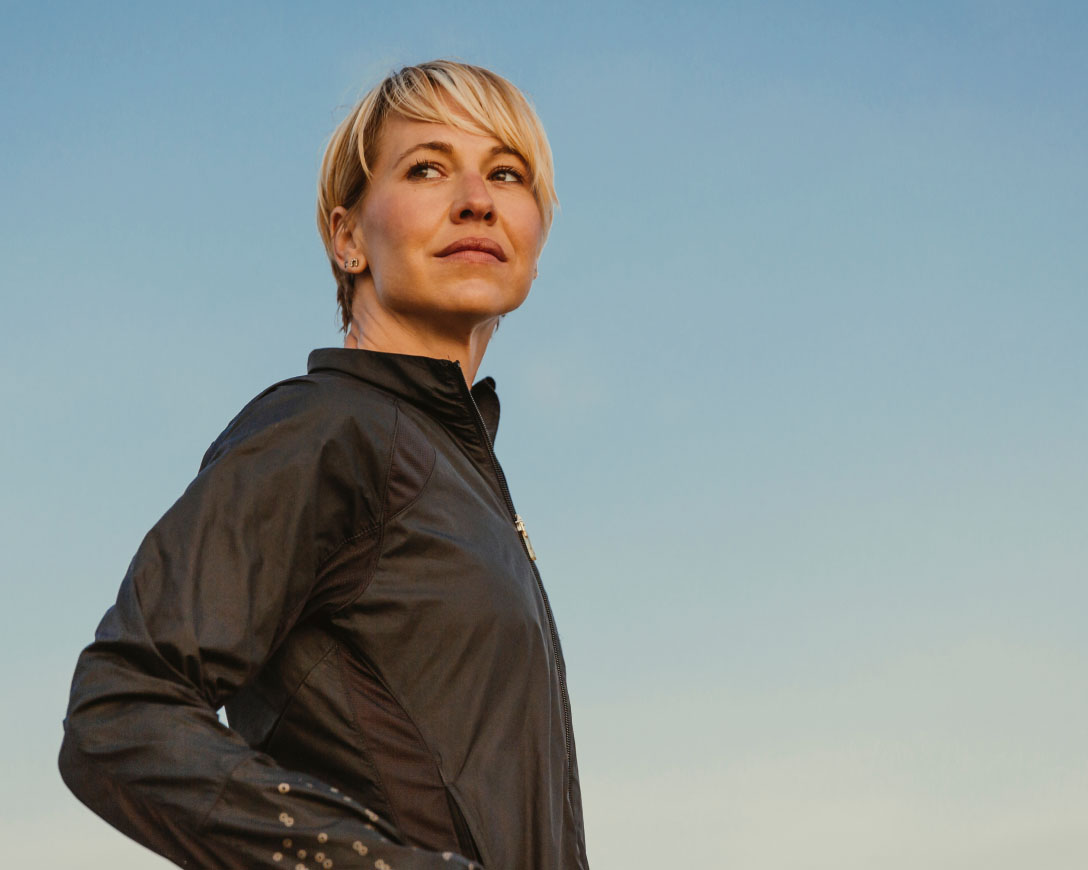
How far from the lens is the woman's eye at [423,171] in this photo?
3.50 metres

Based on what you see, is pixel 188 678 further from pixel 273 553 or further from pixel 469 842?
pixel 469 842

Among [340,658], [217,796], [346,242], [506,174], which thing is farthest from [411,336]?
[217,796]

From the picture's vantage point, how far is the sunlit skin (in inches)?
135

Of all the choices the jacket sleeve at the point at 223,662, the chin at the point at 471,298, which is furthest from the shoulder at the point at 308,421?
the chin at the point at 471,298

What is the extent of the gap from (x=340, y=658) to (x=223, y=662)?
29 cm

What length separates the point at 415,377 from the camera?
123 inches

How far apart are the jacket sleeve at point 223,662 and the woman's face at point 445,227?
2.52ft

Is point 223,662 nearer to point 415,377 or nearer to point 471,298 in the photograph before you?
point 415,377

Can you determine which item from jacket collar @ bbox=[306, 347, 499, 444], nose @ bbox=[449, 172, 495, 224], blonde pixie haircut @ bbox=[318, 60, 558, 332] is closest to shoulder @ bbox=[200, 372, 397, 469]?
jacket collar @ bbox=[306, 347, 499, 444]

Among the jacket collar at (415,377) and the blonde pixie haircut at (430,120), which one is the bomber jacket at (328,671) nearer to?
the jacket collar at (415,377)

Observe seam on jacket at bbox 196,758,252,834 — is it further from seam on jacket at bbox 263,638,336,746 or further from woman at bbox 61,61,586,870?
seam on jacket at bbox 263,638,336,746

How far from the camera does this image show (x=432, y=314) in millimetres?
3477

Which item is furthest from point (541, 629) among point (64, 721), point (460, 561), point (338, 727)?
point (64, 721)

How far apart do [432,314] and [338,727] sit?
3.94ft
